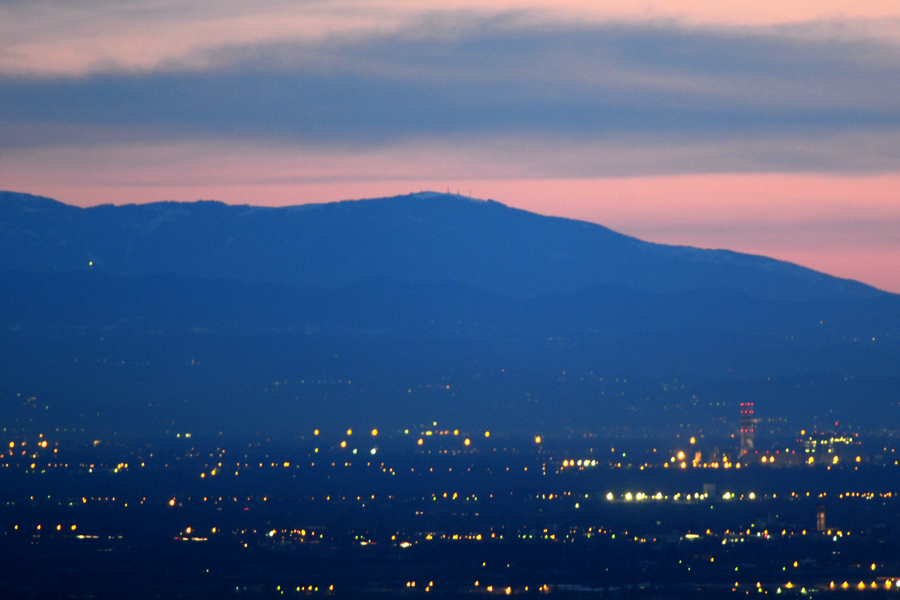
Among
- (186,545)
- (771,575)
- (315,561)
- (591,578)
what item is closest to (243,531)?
(186,545)

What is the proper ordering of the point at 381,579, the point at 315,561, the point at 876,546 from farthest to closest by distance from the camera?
1. the point at 876,546
2. the point at 315,561
3. the point at 381,579

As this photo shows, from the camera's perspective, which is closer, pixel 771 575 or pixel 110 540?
pixel 771 575

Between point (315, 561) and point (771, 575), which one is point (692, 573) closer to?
point (771, 575)

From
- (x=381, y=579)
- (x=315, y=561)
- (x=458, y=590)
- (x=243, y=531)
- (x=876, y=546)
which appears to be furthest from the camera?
(x=243, y=531)

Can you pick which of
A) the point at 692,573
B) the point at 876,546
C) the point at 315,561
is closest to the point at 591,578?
the point at 692,573

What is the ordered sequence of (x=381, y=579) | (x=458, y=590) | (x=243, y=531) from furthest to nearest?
(x=243, y=531) → (x=381, y=579) → (x=458, y=590)

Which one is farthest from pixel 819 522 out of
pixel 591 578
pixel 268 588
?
pixel 268 588

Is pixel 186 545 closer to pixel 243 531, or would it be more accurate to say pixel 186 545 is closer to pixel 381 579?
pixel 243 531

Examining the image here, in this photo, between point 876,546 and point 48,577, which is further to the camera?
point 876,546
